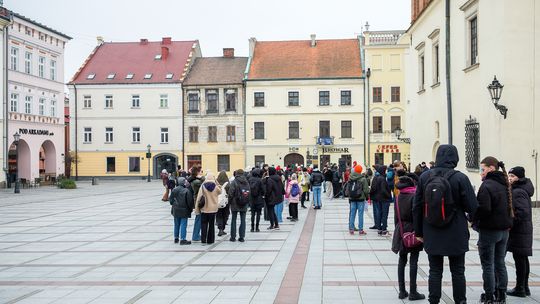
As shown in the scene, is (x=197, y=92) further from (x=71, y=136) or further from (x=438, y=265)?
(x=438, y=265)

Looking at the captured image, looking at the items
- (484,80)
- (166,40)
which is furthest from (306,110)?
(484,80)

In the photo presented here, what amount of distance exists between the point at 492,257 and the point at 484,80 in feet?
46.9

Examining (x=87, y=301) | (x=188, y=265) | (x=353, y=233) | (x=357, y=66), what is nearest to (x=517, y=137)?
(x=353, y=233)

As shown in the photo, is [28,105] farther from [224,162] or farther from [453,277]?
[453,277]

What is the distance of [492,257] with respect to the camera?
291 inches

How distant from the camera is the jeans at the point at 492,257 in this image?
7301 mm

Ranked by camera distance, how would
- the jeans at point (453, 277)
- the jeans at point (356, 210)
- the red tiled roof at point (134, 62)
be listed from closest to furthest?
Result: the jeans at point (453, 277) < the jeans at point (356, 210) < the red tiled roof at point (134, 62)

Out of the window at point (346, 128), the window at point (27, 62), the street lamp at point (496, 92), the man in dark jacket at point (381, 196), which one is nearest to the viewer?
the man in dark jacket at point (381, 196)

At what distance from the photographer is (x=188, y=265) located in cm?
1083

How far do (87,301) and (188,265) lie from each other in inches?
115

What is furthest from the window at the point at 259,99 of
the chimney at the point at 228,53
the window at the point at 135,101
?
the window at the point at 135,101

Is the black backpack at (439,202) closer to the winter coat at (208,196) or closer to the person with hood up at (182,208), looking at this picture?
the winter coat at (208,196)

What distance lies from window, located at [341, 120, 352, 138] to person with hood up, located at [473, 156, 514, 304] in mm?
47383

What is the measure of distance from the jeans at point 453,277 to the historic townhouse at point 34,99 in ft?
119
